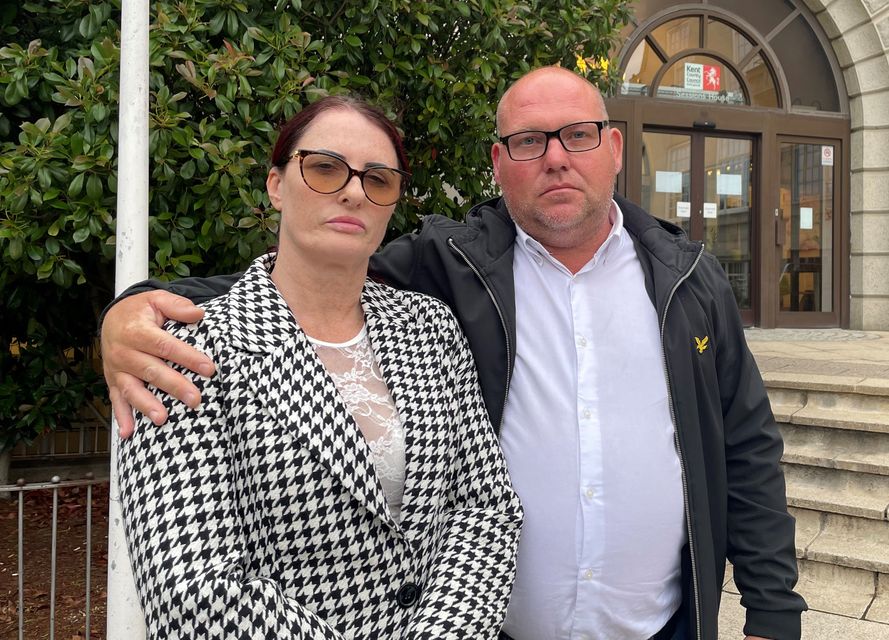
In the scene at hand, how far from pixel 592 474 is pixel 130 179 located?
215cm

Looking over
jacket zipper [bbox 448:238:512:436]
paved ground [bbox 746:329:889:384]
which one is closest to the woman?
jacket zipper [bbox 448:238:512:436]

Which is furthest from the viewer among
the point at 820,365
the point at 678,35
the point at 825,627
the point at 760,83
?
the point at 760,83

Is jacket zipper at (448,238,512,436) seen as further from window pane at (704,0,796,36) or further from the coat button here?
window pane at (704,0,796,36)

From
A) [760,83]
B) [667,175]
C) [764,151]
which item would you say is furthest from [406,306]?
[760,83]

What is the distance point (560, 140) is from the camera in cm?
218

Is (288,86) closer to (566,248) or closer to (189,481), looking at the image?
(566,248)

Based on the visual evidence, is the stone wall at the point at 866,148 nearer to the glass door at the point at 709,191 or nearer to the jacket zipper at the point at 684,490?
the glass door at the point at 709,191

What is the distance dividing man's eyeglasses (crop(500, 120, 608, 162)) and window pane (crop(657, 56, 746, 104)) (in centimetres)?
831

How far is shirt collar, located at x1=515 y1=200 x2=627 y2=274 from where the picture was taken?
2.19 metres

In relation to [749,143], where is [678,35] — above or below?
above

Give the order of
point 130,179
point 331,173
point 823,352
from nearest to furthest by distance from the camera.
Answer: point 331,173 → point 130,179 → point 823,352

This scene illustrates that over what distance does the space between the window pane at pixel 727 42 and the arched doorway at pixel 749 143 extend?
0.5 inches

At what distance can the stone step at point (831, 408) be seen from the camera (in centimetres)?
477

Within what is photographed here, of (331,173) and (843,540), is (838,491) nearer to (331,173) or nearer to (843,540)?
(843,540)
